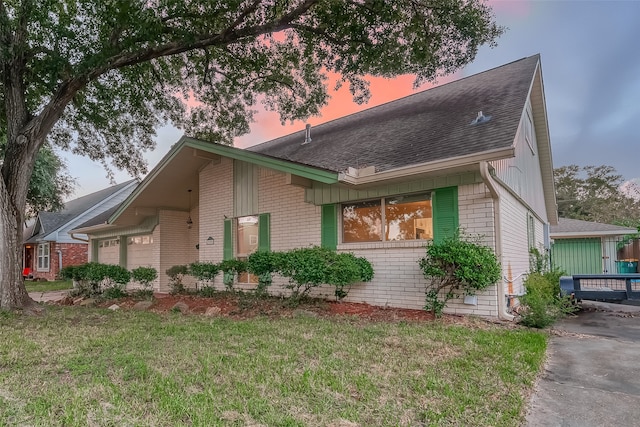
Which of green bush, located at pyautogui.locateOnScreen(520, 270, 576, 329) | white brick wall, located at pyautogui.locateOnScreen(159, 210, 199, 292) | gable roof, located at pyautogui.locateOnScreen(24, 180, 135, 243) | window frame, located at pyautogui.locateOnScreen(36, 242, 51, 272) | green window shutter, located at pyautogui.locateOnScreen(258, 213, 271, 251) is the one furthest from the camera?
gable roof, located at pyautogui.locateOnScreen(24, 180, 135, 243)

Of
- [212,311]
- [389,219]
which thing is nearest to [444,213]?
[389,219]

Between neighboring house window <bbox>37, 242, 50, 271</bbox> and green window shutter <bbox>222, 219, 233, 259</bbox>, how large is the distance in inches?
708

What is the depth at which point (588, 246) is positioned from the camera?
672 inches

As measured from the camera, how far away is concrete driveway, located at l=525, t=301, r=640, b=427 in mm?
2828

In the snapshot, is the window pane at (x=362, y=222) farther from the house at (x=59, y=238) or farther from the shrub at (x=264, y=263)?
the house at (x=59, y=238)

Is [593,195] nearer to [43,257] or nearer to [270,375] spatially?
[270,375]

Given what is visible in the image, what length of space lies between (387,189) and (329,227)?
5.47 ft

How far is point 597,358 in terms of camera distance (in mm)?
4395

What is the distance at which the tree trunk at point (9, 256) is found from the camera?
24.6ft

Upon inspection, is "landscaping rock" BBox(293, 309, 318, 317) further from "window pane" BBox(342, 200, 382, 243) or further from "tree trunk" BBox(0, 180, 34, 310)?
"tree trunk" BBox(0, 180, 34, 310)

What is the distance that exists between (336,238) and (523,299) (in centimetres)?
385

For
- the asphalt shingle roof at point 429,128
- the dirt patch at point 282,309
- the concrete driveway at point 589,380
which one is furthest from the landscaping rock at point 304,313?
the concrete driveway at point 589,380

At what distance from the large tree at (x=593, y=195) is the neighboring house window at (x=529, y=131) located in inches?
996

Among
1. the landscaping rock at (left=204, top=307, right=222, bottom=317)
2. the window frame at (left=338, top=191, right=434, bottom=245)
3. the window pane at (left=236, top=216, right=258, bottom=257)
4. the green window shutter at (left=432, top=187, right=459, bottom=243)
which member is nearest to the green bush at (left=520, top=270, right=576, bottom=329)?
the green window shutter at (left=432, top=187, right=459, bottom=243)
